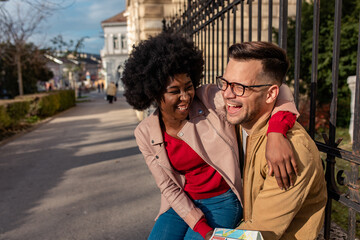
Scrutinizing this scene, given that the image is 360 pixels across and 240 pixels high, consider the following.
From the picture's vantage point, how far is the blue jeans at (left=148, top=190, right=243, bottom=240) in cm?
217

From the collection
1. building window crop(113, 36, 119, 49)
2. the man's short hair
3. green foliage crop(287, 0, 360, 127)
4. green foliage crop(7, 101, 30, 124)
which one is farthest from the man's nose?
building window crop(113, 36, 119, 49)

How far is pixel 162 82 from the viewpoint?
224cm

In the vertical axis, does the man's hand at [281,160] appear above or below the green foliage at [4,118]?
above

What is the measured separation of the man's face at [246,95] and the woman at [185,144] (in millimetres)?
408

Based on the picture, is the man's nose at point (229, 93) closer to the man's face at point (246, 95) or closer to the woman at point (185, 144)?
the man's face at point (246, 95)

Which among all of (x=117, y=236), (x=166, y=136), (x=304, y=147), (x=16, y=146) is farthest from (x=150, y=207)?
(x=16, y=146)

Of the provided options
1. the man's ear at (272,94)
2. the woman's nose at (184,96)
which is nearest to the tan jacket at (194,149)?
the woman's nose at (184,96)

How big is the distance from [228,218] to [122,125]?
900 cm

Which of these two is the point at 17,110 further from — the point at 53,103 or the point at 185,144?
the point at 185,144

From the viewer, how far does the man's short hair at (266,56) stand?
5.36ft

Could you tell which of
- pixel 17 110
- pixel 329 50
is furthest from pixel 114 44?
pixel 329 50

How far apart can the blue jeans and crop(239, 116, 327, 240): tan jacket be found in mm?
461

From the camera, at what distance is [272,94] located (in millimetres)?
1698

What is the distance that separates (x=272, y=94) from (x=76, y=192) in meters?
3.74
